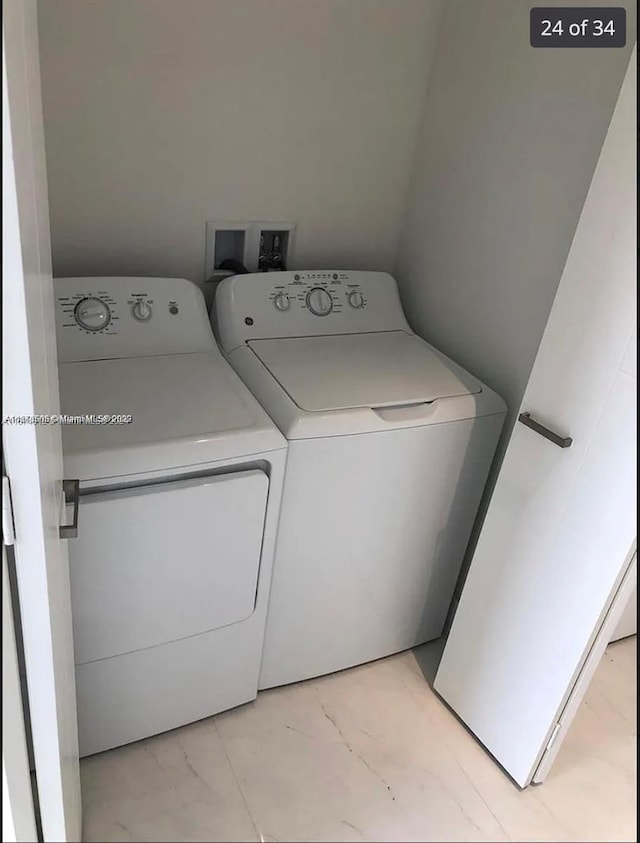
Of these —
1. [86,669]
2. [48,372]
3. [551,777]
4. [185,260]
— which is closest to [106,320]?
[185,260]

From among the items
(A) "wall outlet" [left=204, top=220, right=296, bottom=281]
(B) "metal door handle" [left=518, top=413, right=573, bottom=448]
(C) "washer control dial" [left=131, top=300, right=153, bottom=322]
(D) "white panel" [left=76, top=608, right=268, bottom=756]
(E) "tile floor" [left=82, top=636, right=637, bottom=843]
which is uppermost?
(A) "wall outlet" [left=204, top=220, right=296, bottom=281]

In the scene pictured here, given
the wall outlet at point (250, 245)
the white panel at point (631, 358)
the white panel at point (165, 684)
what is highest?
the white panel at point (631, 358)

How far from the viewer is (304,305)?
1714 millimetres

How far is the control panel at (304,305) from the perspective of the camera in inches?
64.6

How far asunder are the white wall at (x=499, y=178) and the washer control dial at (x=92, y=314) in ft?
2.76

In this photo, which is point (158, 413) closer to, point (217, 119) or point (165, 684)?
point (165, 684)

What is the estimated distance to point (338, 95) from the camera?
5.53ft

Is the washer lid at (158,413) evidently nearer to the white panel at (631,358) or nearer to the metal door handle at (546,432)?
the metal door handle at (546,432)

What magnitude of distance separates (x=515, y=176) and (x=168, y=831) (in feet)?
5.15

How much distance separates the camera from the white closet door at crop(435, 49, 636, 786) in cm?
115

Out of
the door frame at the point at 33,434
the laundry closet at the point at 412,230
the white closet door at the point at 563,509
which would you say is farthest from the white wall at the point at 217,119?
the white closet door at the point at 563,509

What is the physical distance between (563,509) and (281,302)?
0.81 metres

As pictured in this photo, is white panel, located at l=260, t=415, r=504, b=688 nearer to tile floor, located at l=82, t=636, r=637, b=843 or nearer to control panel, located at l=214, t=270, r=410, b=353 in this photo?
tile floor, located at l=82, t=636, r=637, b=843

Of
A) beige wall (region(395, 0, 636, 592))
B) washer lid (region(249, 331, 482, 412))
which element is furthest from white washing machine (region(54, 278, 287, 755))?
beige wall (region(395, 0, 636, 592))
